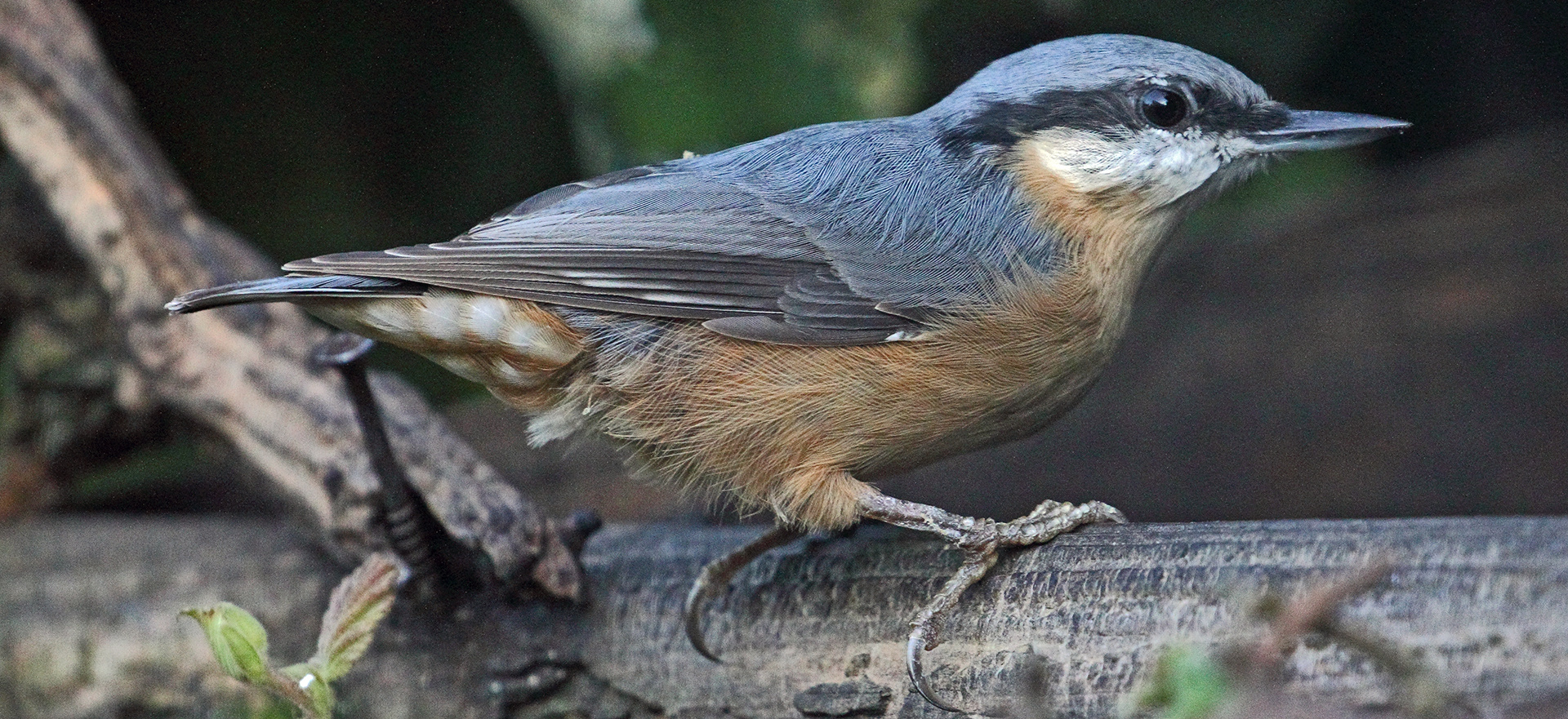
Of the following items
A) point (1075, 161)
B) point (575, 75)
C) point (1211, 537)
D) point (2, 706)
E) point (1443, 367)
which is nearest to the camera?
point (1211, 537)

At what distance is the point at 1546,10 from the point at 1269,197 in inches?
46.0

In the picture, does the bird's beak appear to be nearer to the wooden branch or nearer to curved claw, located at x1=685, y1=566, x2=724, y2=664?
curved claw, located at x1=685, y1=566, x2=724, y2=664

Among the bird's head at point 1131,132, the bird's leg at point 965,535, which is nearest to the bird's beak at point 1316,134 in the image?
the bird's head at point 1131,132

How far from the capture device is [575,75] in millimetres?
3383

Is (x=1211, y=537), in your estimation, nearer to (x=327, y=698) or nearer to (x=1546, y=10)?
(x=327, y=698)

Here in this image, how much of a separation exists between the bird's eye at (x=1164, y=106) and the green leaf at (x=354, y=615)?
1.47 meters

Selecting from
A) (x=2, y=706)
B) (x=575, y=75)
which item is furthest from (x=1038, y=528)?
(x=2, y=706)

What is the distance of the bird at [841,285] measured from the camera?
224 centimetres

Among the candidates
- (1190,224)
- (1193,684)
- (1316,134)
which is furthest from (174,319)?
(1190,224)

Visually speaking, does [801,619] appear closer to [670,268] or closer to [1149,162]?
[670,268]

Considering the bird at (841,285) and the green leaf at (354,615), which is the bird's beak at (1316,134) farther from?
the green leaf at (354,615)

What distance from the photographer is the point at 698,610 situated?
2.29 metres

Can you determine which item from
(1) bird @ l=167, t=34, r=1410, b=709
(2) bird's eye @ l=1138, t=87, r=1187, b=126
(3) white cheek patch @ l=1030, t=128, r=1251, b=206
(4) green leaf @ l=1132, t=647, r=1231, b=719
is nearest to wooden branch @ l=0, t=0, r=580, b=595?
(1) bird @ l=167, t=34, r=1410, b=709

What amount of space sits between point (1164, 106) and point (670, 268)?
900 mm
